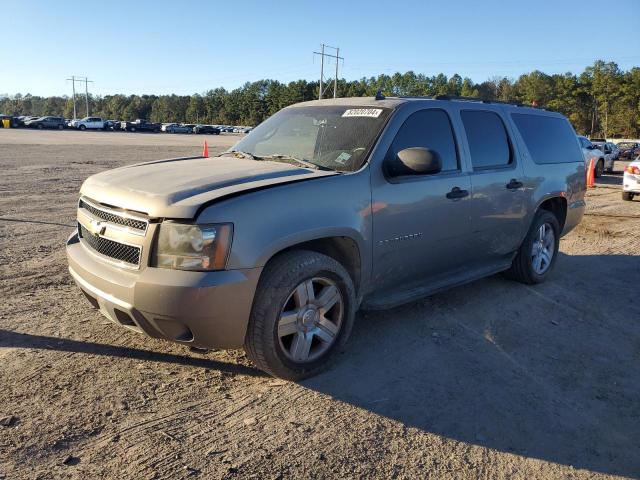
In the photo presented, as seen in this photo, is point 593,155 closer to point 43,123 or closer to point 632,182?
point 632,182

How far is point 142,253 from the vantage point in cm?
315

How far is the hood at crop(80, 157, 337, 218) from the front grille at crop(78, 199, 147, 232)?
0.23 ft

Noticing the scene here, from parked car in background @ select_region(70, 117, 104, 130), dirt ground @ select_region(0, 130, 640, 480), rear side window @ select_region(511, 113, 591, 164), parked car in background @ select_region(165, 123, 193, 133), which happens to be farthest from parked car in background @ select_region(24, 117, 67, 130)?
rear side window @ select_region(511, 113, 591, 164)

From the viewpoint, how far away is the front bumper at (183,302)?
3.04m

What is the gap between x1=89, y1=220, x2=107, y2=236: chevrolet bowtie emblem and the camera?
3436 mm

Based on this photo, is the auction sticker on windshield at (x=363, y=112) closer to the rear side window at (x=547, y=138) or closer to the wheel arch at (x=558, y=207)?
the rear side window at (x=547, y=138)

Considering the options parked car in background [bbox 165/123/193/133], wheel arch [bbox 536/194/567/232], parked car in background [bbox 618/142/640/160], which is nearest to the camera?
wheel arch [bbox 536/194/567/232]

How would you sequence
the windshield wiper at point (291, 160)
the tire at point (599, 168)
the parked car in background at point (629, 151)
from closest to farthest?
the windshield wiper at point (291, 160), the tire at point (599, 168), the parked car in background at point (629, 151)

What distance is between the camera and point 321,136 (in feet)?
14.4

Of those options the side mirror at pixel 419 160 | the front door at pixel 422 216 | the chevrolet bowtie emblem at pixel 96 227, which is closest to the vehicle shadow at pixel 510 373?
the front door at pixel 422 216

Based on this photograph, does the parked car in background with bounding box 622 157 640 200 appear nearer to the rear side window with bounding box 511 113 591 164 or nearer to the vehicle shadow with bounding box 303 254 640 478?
the rear side window with bounding box 511 113 591 164

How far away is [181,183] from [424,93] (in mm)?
101005

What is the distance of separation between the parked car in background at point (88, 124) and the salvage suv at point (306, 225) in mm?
74846

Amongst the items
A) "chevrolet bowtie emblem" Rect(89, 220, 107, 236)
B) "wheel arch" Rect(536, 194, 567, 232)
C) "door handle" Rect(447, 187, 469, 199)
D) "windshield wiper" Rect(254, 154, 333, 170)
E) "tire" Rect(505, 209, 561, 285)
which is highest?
"windshield wiper" Rect(254, 154, 333, 170)
